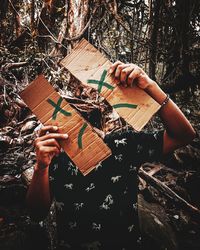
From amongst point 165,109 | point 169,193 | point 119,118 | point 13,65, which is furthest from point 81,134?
point 13,65

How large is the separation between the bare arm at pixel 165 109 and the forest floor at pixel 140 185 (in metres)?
1.37

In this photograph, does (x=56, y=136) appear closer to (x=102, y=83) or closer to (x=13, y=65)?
(x=102, y=83)

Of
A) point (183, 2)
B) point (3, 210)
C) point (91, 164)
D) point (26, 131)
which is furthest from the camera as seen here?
point (26, 131)

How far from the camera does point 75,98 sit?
137 inches

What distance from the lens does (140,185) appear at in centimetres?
329

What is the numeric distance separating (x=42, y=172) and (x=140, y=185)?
2.38 meters

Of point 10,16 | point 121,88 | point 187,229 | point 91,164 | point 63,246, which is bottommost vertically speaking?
point 187,229

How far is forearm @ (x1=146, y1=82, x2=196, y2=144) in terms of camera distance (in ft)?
3.79

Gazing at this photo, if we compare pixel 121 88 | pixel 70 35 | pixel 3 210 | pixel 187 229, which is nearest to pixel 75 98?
pixel 70 35

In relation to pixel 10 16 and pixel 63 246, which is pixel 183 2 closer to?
pixel 63 246

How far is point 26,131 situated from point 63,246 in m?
2.82

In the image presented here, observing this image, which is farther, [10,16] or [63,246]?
[10,16]

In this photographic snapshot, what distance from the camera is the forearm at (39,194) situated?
45.6 inches

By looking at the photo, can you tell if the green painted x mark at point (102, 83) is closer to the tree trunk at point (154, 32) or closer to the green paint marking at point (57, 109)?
the green paint marking at point (57, 109)
